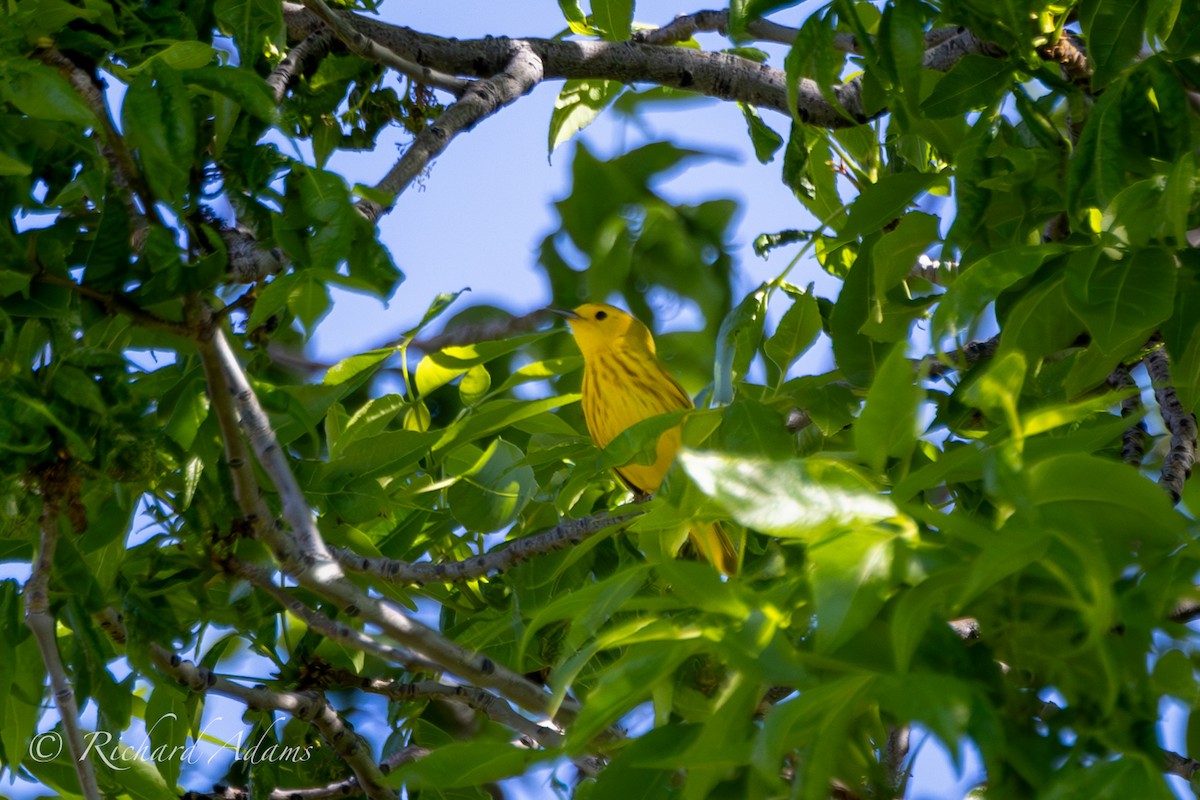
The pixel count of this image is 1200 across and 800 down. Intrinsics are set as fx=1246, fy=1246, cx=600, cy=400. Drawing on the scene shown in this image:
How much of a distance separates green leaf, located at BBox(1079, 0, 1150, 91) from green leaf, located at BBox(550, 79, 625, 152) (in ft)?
5.27

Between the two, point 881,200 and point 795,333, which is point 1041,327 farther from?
point 795,333

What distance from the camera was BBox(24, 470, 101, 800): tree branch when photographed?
1518 mm

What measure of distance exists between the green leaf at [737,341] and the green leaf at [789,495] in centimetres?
68

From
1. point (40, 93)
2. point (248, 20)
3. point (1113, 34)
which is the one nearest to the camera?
point (40, 93)

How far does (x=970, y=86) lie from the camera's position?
5.22 ft

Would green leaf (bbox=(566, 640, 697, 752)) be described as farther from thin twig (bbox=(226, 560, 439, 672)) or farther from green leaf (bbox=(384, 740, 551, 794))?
thin twig (bbox=(226, 560, 439, 672))

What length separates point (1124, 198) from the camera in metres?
1.37

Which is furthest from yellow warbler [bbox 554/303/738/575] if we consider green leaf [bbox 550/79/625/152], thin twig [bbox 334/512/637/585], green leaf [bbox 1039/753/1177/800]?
green leaf [bbox 1039/753/1177/800]

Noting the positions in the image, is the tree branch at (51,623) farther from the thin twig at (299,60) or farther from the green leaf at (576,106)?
the green leaf at (576,106)

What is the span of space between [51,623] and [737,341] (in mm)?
992

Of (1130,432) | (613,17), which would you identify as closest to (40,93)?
(613,17)

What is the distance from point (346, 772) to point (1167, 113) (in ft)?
6.24

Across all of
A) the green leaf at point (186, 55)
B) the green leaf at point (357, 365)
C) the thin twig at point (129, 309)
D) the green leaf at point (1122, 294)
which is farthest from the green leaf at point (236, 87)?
the green leaf at point (1122, 294)

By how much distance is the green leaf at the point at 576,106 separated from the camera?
3014 millimetres
